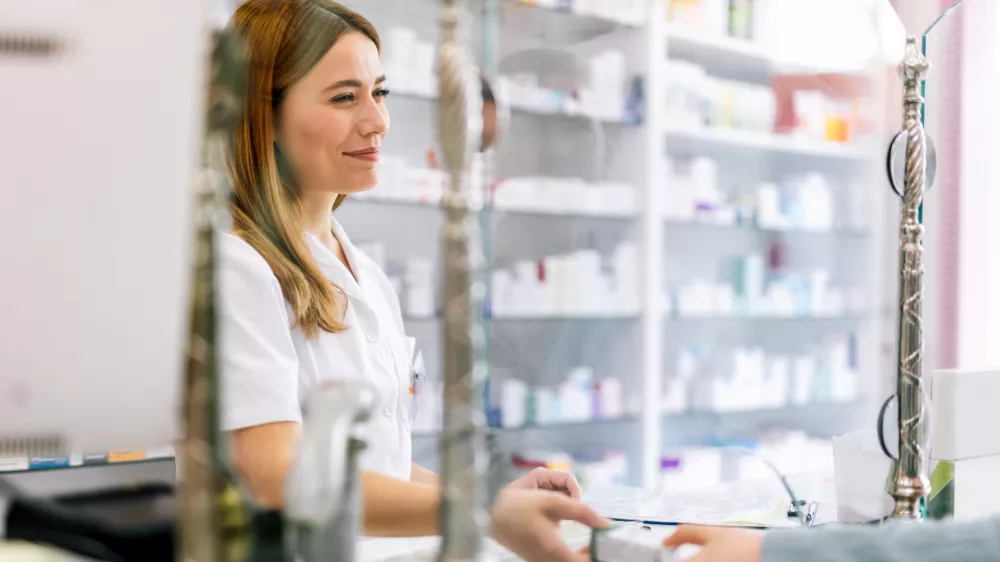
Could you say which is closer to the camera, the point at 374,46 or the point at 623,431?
the point at 374,46

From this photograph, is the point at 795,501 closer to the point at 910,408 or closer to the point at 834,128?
the point at 910,408

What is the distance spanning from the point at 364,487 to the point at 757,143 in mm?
3226

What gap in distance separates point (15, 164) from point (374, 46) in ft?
Answer: 1.30

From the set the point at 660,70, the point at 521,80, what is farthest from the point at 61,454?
the point at 660,70

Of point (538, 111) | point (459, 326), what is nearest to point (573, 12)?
point (538, 111)

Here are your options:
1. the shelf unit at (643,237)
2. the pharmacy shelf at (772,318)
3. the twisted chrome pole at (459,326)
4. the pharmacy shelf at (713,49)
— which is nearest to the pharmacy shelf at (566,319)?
the shelf unit at (643,237)

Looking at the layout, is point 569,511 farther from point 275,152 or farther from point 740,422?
point 740,422

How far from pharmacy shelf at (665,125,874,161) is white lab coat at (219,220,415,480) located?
2620 mm

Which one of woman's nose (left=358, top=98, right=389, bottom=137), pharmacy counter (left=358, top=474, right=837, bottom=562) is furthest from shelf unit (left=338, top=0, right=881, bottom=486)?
woman's nose (left=358, top=98, right=389, bottom=137)

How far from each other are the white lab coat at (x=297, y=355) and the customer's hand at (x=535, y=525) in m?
0.10

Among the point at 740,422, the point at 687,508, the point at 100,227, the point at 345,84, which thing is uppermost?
the point at 345,84

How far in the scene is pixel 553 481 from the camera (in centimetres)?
89

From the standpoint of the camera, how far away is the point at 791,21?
3398 mm

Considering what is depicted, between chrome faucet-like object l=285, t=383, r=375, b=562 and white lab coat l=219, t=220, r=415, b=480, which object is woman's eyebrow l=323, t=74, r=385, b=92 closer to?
white lab coat l=219, t=220, r=415, b=480
